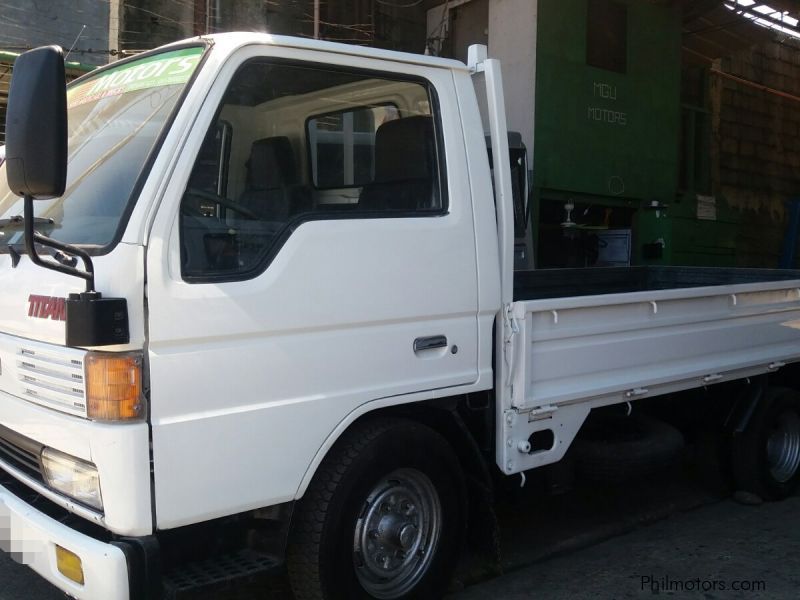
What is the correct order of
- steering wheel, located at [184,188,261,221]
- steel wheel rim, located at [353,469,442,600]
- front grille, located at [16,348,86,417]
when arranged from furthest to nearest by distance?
steel wheel rim, located at [353,469,442,600]
steering wheel, located at [184,188,261,221]
front grille, located at [16,348,86,417]

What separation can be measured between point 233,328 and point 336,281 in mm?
437

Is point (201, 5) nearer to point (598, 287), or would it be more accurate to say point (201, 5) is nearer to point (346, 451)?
point (598, 287)

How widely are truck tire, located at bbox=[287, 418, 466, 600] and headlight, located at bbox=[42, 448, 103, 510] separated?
2.44 feet

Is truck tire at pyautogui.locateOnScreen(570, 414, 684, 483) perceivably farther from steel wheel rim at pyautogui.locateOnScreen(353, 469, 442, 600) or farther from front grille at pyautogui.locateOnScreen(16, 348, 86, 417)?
front grille at pyautogui.locateOnScreen(16, 348, 86, 417)

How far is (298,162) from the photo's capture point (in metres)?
3.15

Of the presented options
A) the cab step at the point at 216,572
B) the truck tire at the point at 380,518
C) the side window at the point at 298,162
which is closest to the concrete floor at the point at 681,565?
the truck tire at the point at 380,518

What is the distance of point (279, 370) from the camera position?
2.81 meters

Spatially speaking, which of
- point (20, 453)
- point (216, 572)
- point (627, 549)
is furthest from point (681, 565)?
point (20, 453)

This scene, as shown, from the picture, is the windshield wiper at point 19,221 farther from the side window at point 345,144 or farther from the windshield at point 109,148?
the side window at point 345,144

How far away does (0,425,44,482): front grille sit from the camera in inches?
113

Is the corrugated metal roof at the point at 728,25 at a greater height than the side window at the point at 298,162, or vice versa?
the corrugated metal roof at the point at 728,25

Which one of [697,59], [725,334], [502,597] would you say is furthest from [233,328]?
[697,59]

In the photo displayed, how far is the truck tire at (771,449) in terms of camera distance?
5020mm

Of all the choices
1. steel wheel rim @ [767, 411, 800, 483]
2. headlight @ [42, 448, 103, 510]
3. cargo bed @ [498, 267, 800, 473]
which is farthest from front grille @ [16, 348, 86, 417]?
steel wheel rim @ [767, 411, 800, 483]
